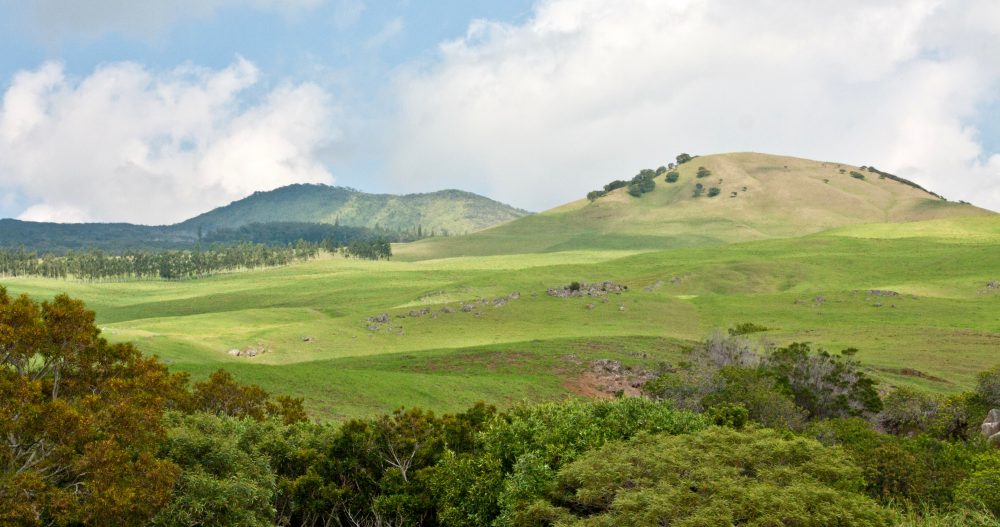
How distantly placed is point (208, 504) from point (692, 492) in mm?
16245

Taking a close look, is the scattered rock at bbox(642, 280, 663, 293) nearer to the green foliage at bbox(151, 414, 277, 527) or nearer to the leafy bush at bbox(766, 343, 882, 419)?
the leafy bush at bbox(766, 343, 882, 419)

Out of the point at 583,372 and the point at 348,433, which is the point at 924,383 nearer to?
the point at 583,372

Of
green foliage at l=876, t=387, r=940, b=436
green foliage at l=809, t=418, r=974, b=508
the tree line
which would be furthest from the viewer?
green foliage at l=876, t=387, r=940, b=436

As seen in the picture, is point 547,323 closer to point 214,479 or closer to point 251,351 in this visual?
point 251,351

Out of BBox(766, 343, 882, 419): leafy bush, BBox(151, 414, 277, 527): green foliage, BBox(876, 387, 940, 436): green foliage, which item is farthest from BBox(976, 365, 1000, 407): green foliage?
BBox(151, 414, 277, 527): green foliage

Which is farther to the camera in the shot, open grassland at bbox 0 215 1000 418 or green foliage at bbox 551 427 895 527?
open grassland at bbox 0 215 1000 418

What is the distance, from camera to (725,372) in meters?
56.1

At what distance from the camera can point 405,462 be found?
36.4 metres

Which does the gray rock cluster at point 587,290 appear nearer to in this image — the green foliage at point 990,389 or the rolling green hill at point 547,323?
the rolling green hill at point 547,323

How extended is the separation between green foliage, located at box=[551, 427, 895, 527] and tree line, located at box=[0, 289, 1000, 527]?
0.22 ft

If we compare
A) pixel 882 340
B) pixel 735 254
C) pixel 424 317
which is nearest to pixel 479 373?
pixel 424 317

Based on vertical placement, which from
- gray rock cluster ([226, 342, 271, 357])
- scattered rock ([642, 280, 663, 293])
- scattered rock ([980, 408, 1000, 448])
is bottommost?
gray rock cluster ([226, 342, 271, 357])

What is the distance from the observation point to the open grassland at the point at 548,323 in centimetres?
6944

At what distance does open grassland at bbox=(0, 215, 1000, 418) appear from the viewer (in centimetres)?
6944
